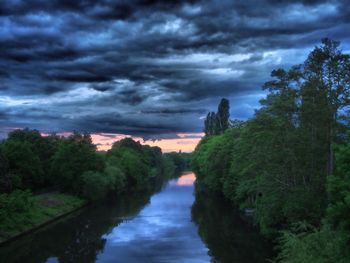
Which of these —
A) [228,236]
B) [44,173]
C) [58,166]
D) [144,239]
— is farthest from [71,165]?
[228,236]

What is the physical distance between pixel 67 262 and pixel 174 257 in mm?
9864

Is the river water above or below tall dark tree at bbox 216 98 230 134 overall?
below

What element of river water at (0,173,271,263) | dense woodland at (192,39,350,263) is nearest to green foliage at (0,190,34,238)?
river water at (0,173,271,263)

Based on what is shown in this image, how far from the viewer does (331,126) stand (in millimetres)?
38031

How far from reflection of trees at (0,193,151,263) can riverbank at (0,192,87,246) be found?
1.40m

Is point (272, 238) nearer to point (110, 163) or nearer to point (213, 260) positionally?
point (213, 260)

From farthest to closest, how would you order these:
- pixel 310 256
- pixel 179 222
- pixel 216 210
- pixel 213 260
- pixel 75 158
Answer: pixel 75 158, pixel 216 210, pixel 179 222, pixel 213 260, pixel 310 256

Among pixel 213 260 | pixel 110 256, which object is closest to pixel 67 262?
pixel 110 256

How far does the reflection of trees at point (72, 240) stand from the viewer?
43.2 m

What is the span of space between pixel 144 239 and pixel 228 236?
32.1 ft

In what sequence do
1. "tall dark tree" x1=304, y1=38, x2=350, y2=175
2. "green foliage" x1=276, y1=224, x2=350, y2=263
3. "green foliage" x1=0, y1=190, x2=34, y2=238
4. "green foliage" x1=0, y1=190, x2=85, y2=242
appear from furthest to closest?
"green foliage" x1=0, y1=190, x2=85, y2=242 < "green foliage" x1=0, y1=190, x2=34, y2=238 < "tall dark tree" x1=304, y1=38, x2=350, y2=175 < "green foliage" x1=276, y1=224, x2=350, y2=263

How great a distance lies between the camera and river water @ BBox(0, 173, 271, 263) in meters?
42.6

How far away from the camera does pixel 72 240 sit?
50.9m

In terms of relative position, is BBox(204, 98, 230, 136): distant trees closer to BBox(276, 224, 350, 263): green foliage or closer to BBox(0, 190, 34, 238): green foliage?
BBox(0, 190, 34, 238): green foliage
